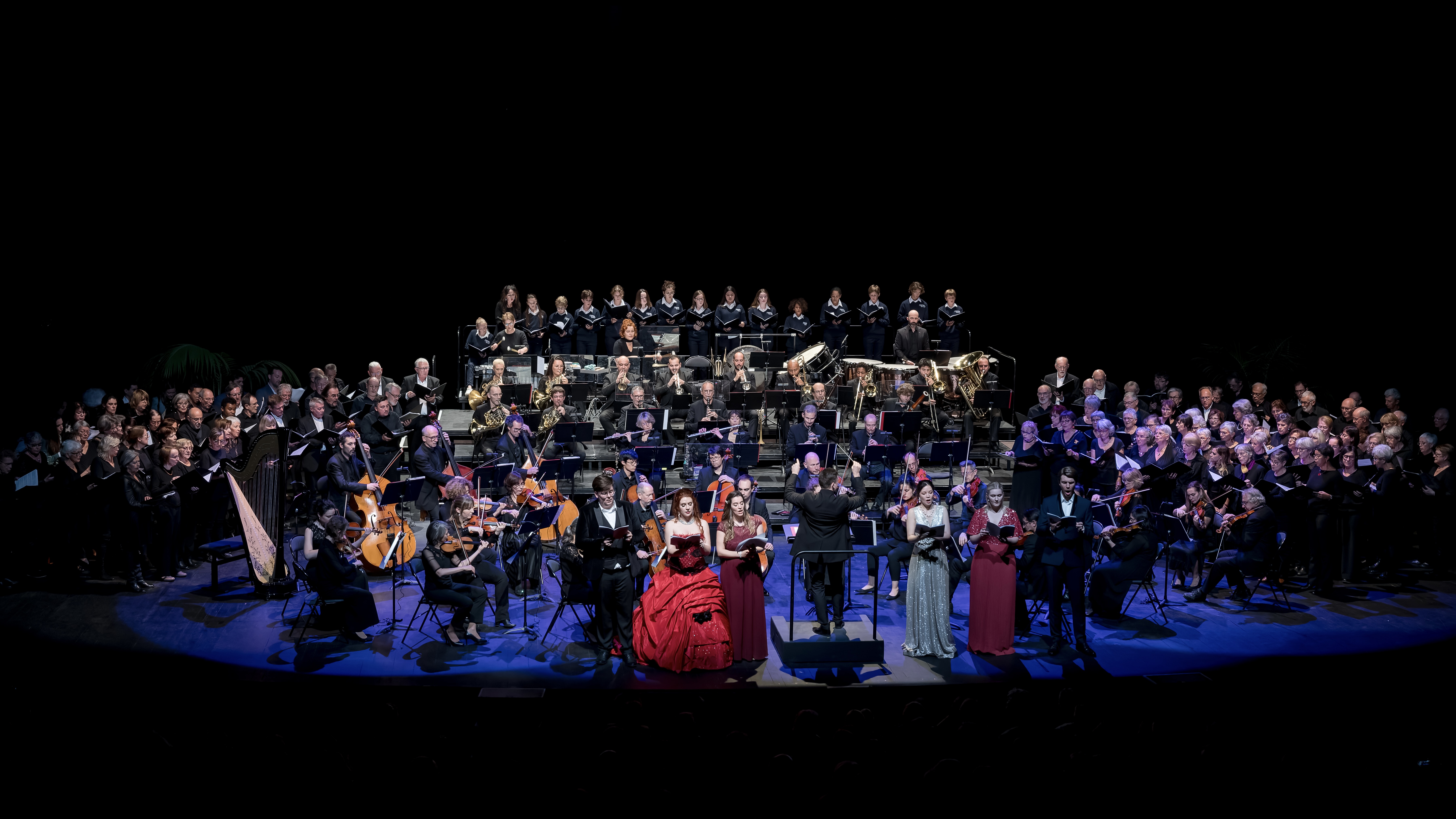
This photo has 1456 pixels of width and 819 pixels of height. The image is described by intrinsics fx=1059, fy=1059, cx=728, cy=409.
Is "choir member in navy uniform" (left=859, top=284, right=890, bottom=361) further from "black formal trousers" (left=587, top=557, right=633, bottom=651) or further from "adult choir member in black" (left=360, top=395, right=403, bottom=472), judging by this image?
"black formal trousers" (left=587, top=557, right=633, bottom=651)

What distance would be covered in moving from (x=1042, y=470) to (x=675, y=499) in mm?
4550

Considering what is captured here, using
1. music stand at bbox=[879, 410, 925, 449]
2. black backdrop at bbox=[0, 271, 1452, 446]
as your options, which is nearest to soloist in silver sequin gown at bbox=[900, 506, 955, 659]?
music stand at bbox=[879, 410, 925, 449]

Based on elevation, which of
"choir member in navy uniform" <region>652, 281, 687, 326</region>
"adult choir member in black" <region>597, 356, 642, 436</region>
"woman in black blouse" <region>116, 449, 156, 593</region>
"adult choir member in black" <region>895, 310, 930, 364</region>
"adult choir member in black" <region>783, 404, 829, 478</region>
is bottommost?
"woman in black blouse" <region>116, 449, 156, 593</region>

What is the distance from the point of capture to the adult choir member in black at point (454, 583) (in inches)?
314

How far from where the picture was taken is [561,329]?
565 inches

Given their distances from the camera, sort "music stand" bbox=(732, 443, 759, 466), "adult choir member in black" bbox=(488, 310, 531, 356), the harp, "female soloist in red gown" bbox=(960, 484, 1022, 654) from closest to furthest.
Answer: "female soloist in red gown" bbox=(960, 484, 1022, 654)
the harp
"music stand" bbox=(732, 443, 759, 466)
"adult choir member in black" bbox=(488, 310, 531, 356)

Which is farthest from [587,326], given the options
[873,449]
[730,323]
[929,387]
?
[873,449]

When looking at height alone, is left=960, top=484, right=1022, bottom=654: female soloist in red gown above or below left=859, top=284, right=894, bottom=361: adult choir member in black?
below

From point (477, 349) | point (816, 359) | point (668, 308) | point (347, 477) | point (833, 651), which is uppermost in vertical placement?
point (668, 308)

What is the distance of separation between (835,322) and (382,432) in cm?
651

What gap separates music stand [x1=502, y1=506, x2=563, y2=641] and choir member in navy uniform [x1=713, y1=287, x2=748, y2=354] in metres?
5.57

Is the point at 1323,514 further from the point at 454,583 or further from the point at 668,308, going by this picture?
the point at 668,308

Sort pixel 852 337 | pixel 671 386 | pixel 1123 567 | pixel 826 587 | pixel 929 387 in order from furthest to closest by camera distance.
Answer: pixel 852 337 → pixel 671 386 → pixel 929 387 → pixel 1123 567 → pixel 826 587

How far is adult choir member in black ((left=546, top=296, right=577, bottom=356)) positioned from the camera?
14328 millimetres
